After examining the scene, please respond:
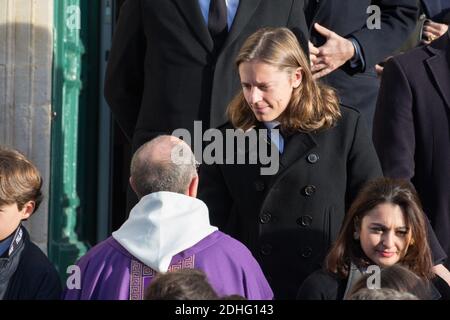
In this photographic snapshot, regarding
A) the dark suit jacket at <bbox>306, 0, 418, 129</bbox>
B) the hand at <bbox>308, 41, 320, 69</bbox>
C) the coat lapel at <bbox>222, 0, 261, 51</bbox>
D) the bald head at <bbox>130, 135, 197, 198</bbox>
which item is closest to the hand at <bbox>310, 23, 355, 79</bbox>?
the hand at <bbox>308, 41, 320, 69</bbox>

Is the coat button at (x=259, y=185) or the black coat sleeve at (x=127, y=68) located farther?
the black coat sleeve at (x=127, y=68)

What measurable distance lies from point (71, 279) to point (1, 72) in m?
2.55

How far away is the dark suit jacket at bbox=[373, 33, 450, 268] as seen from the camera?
542cm

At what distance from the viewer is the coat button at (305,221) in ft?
17.1

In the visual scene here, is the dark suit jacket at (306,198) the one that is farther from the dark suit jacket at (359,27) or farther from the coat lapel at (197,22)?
the dark suit jacket at (359,27)

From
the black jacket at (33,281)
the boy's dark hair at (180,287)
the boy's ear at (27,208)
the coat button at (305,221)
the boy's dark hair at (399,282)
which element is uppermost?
the boy's ear at (27,208)

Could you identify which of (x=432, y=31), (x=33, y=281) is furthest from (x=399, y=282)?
(x=432, y=31)

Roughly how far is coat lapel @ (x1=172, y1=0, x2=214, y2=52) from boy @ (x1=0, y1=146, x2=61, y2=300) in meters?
1.03

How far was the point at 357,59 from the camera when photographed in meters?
6.04

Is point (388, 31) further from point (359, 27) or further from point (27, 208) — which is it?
point (27, 208)

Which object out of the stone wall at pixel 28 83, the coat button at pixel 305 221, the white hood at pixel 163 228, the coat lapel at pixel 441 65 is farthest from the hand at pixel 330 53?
the stone wall at pixel 28 83

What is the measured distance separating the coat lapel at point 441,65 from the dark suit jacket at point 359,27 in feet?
1.66

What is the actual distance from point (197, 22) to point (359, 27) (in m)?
0.89
